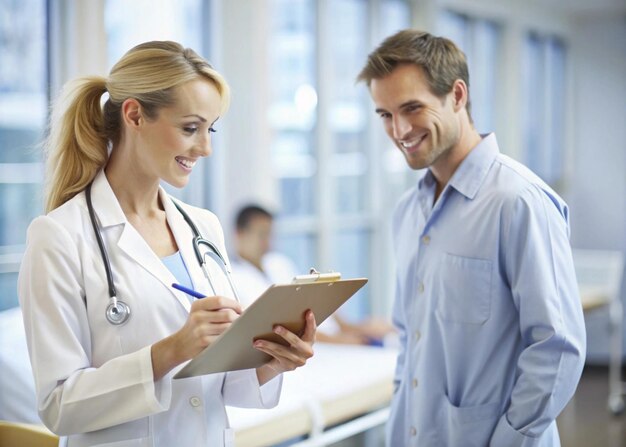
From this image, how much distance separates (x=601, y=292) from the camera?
19.4ft

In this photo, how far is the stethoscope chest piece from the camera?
1.46 m

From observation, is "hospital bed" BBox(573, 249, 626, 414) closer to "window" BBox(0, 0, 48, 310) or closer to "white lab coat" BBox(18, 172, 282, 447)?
"window" BBox(0, 0, 48, 310)

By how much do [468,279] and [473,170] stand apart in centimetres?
26

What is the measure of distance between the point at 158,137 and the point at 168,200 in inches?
8.4

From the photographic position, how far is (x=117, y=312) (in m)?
1.46

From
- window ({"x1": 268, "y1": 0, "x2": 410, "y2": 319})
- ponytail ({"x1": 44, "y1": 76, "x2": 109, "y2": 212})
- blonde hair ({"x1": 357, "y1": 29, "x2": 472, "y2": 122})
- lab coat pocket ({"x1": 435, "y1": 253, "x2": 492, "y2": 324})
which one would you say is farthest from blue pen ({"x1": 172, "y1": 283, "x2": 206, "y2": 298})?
window ({"x1": 268, "y1": 0, "x2": 410, "y2": 319})

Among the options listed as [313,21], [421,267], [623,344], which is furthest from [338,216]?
[421,267]

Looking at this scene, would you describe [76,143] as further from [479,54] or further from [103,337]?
[479,54]

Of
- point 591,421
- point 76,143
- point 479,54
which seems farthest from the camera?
point 479,54

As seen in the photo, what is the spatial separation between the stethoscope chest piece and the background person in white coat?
0.01 meters

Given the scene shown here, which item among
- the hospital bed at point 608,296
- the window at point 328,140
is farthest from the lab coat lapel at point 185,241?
the hospital bed at point 608,296

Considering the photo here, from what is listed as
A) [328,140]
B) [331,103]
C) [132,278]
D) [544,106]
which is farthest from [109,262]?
[544,106]

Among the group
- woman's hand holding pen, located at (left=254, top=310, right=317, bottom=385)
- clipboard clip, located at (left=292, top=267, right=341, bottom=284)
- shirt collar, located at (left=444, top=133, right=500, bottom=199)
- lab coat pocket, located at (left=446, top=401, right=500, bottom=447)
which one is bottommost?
lab coat pocket, located at (left=446, top=401, right=500, bottom=447)

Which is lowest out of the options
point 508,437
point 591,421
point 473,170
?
point 591,421
